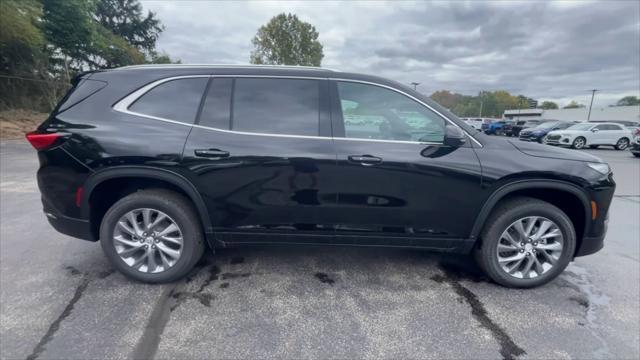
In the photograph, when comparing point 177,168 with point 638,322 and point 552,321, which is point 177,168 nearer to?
point 552,321

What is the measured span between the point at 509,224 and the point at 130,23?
145ft

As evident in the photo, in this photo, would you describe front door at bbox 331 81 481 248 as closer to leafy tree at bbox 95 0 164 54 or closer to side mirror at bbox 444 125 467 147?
side mirror at bbox 444 125 467 147

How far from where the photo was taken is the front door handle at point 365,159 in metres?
2.77

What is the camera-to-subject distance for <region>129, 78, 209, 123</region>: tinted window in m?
2.84

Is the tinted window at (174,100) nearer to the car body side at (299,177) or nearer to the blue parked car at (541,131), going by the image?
the car body side at (299,177)

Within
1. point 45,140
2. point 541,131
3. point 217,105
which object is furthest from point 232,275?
point 541,131

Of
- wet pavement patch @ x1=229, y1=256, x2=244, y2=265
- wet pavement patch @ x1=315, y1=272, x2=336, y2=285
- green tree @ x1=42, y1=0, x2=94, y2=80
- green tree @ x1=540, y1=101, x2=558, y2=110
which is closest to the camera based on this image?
wet pavement patch @ x1=315, y1=272, x2=336, y2=285

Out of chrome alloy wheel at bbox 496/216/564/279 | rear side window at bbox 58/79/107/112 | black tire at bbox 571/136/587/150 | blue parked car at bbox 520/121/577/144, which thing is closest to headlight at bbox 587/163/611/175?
chrome alloy wheel at bbox 496/216/564/279

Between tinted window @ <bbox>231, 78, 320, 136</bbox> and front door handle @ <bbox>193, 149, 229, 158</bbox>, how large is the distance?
235mm

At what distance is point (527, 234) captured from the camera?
2977 mm

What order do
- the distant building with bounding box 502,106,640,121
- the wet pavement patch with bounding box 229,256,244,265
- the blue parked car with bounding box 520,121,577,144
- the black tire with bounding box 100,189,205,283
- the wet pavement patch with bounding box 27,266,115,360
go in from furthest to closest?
the distant building with bounding box 502,106,640,121
the blue parked car with bounding box 520,121,577,144
the wet pavement patch with bounding box 229,256,244,265
the black tire with bounding box 100,189,205,283
the wet pavement patch with bounding box 27,266,115,360

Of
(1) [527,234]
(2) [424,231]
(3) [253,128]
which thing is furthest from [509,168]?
(3) [253,128]

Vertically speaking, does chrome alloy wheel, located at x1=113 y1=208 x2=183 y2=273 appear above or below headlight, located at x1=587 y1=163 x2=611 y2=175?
below

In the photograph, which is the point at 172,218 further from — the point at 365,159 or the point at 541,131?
the point at 541,131
